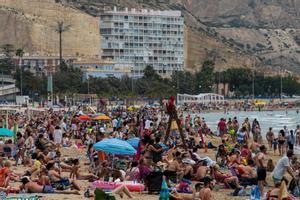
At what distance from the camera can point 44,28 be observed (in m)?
129

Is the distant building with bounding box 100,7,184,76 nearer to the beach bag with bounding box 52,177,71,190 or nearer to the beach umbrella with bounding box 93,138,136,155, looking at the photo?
the beach umbrella with bounding box 93,138,136,155

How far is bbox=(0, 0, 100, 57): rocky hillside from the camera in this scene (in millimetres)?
125688

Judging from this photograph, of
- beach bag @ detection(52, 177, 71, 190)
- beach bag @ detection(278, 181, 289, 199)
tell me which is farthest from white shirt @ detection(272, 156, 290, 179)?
beach bag @ detection(52, 177, 71, 190)

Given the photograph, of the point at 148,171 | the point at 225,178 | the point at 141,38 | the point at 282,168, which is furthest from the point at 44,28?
the point at 282,168

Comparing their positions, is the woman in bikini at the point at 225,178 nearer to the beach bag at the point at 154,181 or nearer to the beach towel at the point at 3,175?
the beach bag at the point at 154,181

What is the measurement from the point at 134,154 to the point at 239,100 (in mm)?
95298

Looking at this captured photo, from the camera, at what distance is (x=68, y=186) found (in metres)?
17.6

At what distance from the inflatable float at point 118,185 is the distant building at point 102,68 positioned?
83865 millimetres

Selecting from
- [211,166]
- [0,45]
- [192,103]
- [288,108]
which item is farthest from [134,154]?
[0,45]

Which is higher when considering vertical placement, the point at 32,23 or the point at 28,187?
the point at 32,23

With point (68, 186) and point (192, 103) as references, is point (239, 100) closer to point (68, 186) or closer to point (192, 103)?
point (192, 103)

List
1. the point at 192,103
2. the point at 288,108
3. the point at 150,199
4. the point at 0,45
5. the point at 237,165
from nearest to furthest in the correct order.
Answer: the point at 150,199, the point at 237,165, the point at 192,103, the point at 288,108, the point at 0,45

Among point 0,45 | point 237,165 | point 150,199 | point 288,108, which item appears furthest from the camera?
point 0,45

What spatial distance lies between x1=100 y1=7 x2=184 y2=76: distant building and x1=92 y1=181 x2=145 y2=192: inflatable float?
10075 cm
